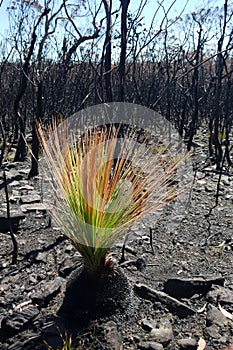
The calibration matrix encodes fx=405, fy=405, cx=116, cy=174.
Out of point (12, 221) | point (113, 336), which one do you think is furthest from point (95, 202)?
point (12, 221)

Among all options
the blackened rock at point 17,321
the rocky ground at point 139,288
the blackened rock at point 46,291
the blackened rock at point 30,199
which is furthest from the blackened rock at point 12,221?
the blackened rock at point 17,321

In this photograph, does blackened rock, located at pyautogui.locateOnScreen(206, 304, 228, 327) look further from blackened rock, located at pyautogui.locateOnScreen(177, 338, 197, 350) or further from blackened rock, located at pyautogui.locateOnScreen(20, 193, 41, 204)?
blackened rock, located at pyautogui.locateOnScreen(20, 193, 41, 204)

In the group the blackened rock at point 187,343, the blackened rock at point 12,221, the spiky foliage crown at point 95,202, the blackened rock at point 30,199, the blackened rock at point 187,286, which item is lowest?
the blackened rock at point 30,199

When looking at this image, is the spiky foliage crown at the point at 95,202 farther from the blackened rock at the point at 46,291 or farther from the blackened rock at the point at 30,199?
the blackened rock at the point at 30,199

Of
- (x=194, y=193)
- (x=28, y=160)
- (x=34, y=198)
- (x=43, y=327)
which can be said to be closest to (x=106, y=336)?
(x=43, y=327)

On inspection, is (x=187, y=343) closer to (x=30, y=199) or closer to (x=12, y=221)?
Result: (x=12, y=221)

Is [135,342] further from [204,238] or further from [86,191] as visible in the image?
[204,238]

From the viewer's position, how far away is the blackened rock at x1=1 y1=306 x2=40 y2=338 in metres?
1.85

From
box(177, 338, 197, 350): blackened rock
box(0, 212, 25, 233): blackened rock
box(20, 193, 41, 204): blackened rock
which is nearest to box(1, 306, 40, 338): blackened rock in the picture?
box(177, 338, 197, 350): blackened rock

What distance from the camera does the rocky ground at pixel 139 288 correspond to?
5.98 ft

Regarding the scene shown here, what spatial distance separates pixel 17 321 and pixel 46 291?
0.26 meters

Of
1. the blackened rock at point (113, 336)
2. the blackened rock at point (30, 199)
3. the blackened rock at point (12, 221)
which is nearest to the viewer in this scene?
the blackened rock at point (113, 336)

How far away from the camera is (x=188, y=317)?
2.02 m

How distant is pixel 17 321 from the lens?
189 cm
